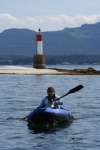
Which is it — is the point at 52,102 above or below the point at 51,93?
below

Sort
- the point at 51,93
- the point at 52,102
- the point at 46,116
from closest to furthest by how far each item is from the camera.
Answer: the point at 51,93
the point at 46,116
the point at 52,102

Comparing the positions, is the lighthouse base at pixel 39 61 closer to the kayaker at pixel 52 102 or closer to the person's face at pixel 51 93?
the kayaker at pixel 52 102

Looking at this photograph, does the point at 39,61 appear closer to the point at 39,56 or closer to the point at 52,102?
the point at 39,56

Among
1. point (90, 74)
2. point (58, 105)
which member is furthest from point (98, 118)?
point (90, 74)

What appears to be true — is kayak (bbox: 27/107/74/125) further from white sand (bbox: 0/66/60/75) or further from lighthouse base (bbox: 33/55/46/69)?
lighthouse base (bbox: 33/55/46/69)

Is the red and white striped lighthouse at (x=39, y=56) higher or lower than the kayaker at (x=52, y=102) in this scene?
higher

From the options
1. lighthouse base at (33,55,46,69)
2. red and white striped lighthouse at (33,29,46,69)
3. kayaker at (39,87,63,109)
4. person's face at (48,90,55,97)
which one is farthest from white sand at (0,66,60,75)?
person's face at (48,90,55,97)

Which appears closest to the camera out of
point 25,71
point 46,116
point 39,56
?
point 46,116

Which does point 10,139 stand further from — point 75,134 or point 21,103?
point 21,103

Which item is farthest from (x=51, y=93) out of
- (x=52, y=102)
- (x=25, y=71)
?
(x=25, y=71)

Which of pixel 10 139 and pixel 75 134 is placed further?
pixel 75 134

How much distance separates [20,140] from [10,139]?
16.1 inches

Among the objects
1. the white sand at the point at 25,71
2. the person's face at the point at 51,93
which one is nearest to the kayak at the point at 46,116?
the person's face at the point at 51,93

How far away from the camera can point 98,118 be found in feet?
85.3
